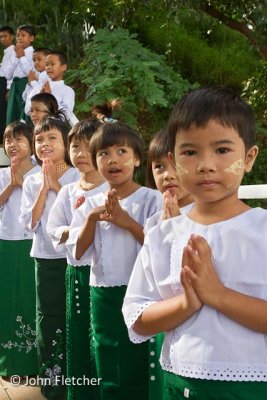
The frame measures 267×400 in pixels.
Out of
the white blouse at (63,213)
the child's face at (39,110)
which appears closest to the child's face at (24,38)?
the child's face at (39,110)

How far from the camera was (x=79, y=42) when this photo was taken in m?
13.3

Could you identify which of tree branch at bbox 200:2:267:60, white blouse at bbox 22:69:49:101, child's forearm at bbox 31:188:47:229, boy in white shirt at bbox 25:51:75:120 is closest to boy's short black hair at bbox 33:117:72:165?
child's forearm at bbox 31:188:47:229

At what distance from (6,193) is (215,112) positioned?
286 centimetres

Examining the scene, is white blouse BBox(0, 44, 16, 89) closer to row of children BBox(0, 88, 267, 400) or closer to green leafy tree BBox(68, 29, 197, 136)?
green leafy tree BBox(68, 29, 197, 136)

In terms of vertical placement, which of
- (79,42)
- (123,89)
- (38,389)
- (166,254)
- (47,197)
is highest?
(79,42)

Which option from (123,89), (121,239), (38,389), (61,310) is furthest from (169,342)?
(123,89)

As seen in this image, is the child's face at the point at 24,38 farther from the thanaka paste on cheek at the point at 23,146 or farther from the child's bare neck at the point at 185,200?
the child's bare neck at the point at 185,200

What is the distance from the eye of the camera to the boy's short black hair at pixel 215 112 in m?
1.83

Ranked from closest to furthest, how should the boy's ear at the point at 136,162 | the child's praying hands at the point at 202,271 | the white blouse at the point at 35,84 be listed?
1. the child's praying hands at the point at 202,271
2. the boy's ear at the point at 136,162
3. the white blouse at the point at 35,84

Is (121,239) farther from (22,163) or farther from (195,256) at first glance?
(22,163)

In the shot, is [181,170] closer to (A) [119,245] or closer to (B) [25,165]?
(A) [119,245]

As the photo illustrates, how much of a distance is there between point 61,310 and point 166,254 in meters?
2.22

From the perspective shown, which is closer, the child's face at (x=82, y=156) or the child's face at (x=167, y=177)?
the child's face at (x=167, y=177)

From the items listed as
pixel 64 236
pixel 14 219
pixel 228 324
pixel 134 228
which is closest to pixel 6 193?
pixel 14 219
